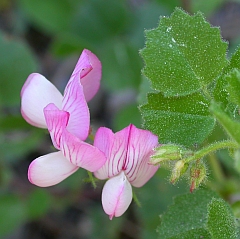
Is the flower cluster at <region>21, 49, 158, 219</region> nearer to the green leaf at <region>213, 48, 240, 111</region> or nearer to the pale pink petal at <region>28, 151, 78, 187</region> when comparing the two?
the pale pink petal at <region>28, 151, 78, 187</region>

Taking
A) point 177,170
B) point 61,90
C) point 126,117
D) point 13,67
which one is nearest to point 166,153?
point 177,170

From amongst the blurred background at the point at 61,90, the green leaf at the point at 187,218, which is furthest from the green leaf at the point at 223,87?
the blurred background at the point at 61,90

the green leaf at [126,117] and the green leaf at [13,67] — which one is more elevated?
the green leaf at [13,67]

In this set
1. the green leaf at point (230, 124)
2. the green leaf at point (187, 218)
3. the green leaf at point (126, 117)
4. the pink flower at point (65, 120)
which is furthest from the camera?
the green leaf at point (126, 117)

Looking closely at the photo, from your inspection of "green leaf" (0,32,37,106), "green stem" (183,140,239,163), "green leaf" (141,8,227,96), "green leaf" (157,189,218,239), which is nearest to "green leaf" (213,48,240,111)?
"green leaf" (141,8,227,96)

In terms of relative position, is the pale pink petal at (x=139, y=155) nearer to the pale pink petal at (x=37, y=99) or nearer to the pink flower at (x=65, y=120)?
the pink flower at (x=65, y=120)

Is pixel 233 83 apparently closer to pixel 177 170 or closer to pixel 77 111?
pixel 177 170
